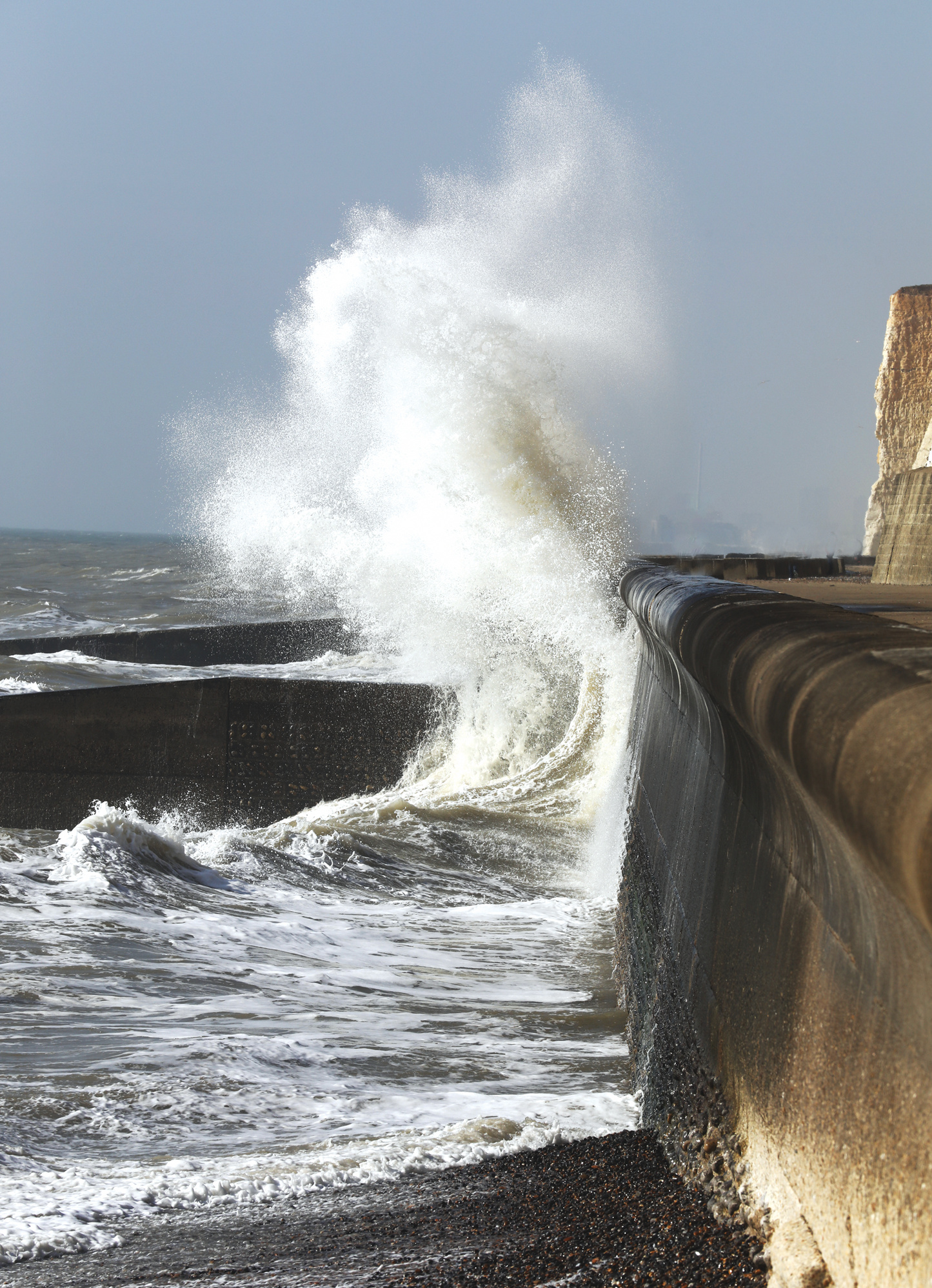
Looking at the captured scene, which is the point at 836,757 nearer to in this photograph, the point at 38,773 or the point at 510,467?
the point at 38,773

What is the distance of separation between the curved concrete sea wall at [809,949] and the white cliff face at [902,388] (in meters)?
28.1

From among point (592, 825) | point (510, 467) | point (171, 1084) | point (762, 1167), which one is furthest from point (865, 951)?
point (510, 467)

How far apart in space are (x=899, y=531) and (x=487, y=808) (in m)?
3.97

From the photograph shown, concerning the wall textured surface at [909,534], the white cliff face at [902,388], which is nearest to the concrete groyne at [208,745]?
the wall textured surface at [909,534]

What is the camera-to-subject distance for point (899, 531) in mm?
7879

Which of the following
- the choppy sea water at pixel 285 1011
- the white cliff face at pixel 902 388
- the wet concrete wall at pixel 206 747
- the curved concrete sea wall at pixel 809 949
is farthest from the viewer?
the white cliff face at pixel 902 388

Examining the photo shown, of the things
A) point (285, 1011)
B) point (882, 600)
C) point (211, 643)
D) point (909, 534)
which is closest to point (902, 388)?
point (211, 643)

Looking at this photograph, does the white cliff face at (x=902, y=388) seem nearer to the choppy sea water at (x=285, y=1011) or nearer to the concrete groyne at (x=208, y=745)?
the concrete groyne at (x=208, y=745)

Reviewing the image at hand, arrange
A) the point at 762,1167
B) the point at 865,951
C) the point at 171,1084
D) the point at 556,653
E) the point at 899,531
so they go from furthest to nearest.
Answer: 1. the point at 556,653
2. the point at 899,531
3. the point at 171,1084
4. the point at 762,1167
5. the point at 865,951

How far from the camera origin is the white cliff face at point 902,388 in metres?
29.1

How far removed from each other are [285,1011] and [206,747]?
6.73m

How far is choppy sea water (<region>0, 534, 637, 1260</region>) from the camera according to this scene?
2541 mm

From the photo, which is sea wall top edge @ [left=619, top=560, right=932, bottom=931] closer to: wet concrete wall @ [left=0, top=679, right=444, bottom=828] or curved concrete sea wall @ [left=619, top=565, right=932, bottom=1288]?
curved concrete sea wall @ [left=619, top=565, right=932, bottom=1288]

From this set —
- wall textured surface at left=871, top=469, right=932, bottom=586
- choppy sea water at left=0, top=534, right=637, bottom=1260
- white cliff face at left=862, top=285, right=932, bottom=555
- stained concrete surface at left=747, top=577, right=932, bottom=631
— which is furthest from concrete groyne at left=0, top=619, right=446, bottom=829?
white cliff face at left=862, top=285, right=932, bottom=555
